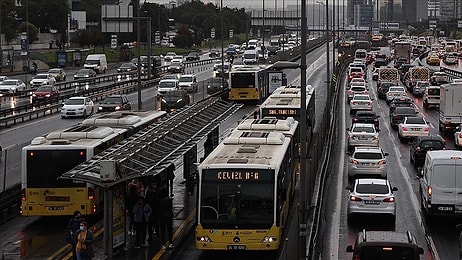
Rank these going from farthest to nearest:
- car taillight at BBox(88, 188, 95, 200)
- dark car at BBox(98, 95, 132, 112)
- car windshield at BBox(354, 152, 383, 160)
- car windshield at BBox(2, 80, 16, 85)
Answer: car windshield at BBox(2, 80, 16, 85) < dark car at BBox(98, 95, 132, 112) < car windshield at BBox(354, 152, 383, 160) < car taillight at BBox(88, 188, 95, 200)

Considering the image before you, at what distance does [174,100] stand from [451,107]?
20.1 m

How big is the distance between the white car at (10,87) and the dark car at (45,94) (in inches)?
207

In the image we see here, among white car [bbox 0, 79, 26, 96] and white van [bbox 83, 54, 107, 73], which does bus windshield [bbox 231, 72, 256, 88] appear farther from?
white van [bbox 83, 54, 107, 73]

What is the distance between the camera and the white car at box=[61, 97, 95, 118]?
2248 inches

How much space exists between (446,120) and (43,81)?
4371cm

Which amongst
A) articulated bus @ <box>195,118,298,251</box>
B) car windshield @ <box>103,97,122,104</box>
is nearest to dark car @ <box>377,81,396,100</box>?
car windshield @ <box>103,97,122,104</box>

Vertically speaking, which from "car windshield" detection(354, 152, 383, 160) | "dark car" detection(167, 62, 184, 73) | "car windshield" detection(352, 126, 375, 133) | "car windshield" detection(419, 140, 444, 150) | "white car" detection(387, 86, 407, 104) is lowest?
"car windshield" detection(354, 152, 383, 160)

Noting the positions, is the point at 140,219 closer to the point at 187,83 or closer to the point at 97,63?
the point at 187,83

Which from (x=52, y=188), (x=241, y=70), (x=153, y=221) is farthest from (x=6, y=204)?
(x=241, y=70)

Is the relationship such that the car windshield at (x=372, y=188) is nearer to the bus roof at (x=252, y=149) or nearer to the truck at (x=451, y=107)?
the bus roof at (x=252, y=149)

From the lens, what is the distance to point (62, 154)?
938 inches

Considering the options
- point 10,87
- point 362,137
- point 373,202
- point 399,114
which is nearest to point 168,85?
point 10,87

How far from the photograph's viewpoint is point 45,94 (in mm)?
68062

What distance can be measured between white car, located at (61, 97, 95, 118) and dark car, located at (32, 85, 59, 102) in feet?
28.8
